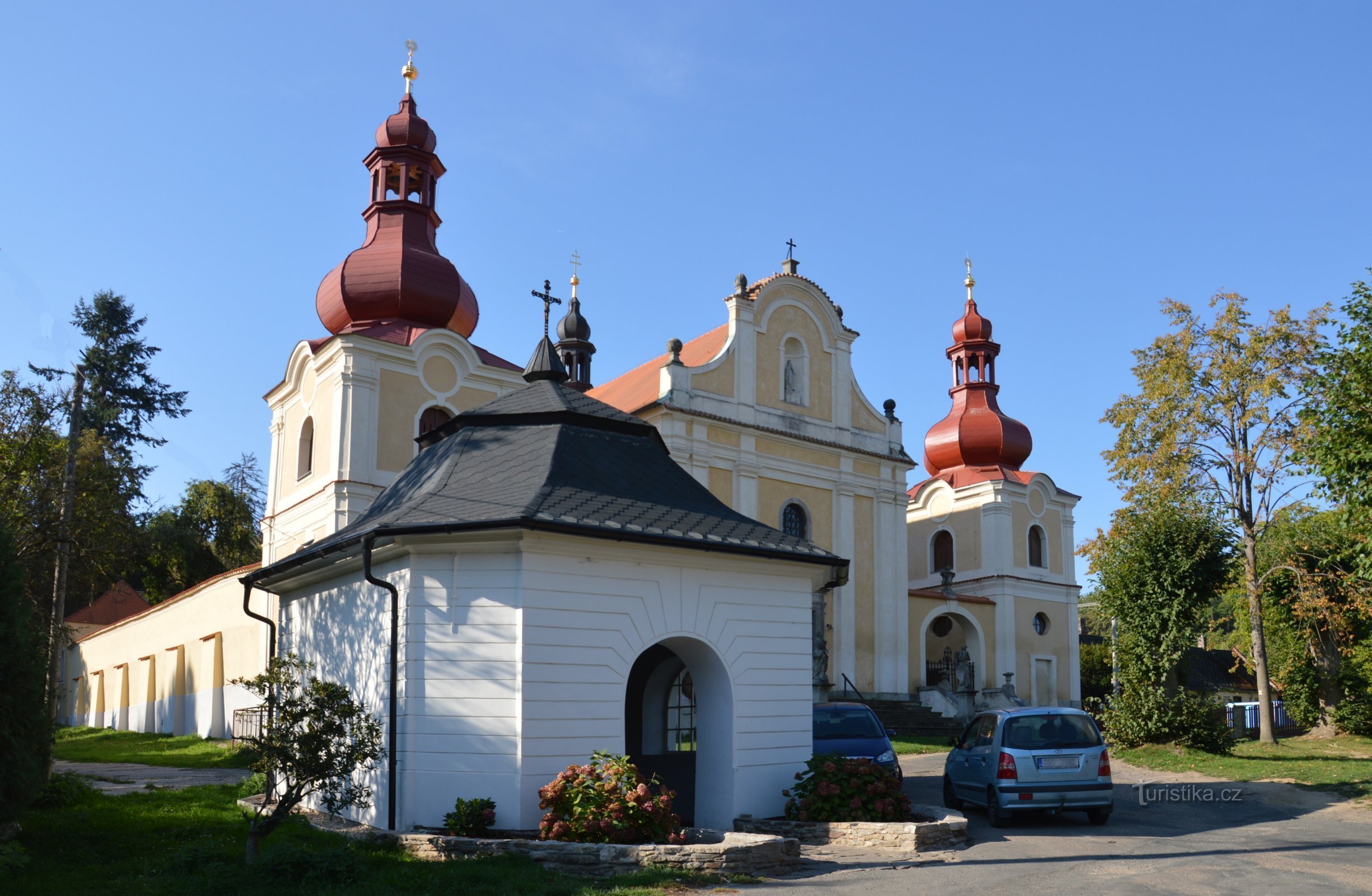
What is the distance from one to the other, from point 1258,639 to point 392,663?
1880cm

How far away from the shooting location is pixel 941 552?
1703 inches

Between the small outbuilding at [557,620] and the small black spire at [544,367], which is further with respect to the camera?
the small black spire at [544,367]

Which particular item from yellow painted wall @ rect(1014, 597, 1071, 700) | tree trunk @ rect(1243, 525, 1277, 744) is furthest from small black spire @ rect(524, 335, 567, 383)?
yellow painted wall @ rect(1014, 597, 1071, 700)

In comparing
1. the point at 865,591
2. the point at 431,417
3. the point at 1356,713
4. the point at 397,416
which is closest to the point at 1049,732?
the point at 1356,713

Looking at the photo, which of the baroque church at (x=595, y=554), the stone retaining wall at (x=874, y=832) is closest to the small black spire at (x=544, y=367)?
the baroque church at (x=595, y=554)

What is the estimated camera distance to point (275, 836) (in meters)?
11.9

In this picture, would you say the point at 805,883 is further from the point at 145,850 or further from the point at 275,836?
the point at 145,850

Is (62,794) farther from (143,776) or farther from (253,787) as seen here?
(143,776)

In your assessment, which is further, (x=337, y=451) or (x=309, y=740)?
(x=337, y=451)

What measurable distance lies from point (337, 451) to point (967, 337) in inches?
1030

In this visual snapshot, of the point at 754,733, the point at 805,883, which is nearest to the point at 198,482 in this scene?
the point at 754,733

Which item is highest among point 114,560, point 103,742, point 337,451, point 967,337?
point 967,337

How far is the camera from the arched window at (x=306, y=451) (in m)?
30.7

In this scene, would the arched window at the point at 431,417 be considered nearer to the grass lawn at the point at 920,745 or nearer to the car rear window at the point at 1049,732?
the grass lawn at the point at 920,745
